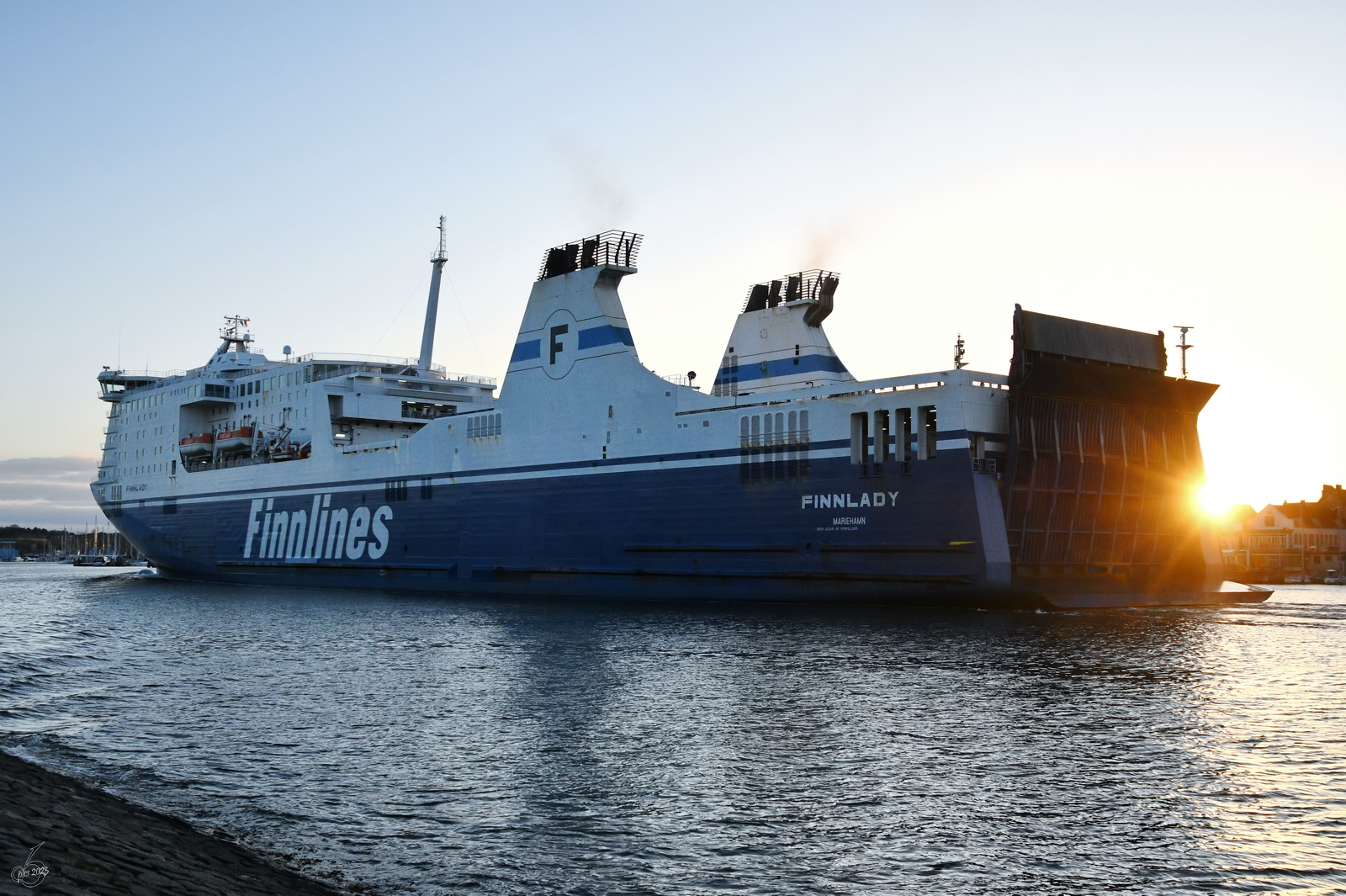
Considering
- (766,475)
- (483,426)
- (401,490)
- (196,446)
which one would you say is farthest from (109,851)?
(196,446)

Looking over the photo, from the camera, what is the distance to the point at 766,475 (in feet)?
103

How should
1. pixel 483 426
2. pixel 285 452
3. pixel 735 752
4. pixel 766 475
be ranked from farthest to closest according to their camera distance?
pixel 285 452 → pixel 483 426 → pixel 766 475 → pixel 735 752

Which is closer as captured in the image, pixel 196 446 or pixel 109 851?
pixel 109 851

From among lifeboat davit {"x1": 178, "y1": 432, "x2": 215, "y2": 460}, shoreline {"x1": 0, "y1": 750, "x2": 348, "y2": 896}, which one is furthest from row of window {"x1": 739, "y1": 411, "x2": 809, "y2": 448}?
lifeboat davit {"x1": 178, "y1": 432, "x2": 215, "y2": 460}

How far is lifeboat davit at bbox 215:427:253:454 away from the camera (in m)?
51.7

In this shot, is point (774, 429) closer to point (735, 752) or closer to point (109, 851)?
point (735, 752)

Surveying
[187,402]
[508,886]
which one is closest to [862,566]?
[508,886]

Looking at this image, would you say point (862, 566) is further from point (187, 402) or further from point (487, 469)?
point (187, 402)

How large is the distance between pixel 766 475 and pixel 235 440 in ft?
102

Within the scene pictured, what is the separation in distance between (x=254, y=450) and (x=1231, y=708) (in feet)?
146

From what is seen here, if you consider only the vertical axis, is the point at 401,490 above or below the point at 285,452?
below

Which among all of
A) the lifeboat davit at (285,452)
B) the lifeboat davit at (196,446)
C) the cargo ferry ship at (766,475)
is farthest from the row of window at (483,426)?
the lifeboat davit at (196,446)

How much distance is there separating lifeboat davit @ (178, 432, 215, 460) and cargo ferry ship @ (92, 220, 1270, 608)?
7991 mm

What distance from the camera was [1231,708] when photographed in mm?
16578
